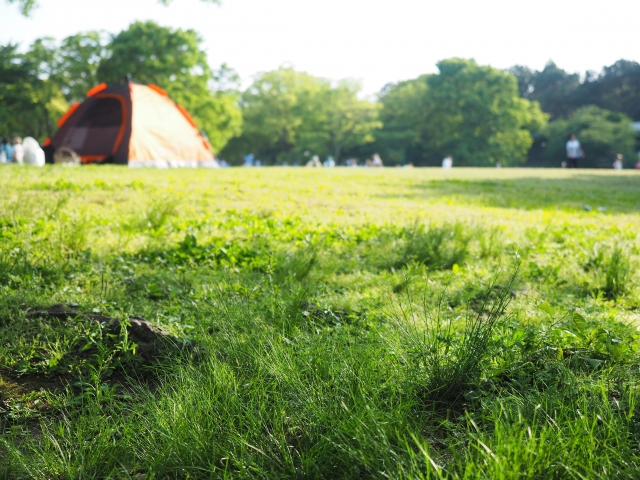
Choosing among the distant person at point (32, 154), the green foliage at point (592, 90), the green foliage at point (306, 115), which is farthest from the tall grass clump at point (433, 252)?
the green foliage at point (592, 90)

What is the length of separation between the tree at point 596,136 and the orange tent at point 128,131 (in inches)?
1857

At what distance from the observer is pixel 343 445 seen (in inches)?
60.9

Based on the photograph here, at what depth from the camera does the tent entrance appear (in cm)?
2017

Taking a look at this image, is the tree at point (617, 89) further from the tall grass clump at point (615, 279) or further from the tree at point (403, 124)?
the tall grass clump at point (615, 279)

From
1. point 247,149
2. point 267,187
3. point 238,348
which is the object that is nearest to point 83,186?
point 267,187

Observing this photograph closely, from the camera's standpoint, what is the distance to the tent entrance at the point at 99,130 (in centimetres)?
2017

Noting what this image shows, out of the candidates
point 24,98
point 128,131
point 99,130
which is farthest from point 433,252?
point 24,98

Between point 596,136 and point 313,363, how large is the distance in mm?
59811

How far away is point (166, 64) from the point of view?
3997 cm

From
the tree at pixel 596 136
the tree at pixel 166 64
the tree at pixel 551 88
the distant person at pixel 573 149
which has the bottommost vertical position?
the distant person at pixel 573 149

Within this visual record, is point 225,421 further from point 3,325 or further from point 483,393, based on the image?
point 3,325

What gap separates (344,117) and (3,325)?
60129 mm

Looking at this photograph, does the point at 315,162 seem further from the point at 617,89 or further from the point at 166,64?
the point at 617,89

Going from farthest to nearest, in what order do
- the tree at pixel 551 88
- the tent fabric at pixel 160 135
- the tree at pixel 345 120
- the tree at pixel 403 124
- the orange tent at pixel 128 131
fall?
the tree at pixel 551 88 < the tree at pixel 403 124 < the tree at pixel 345 120 < the tent fabric at pixel 160 135 < the orange tent at pixel 128 131
